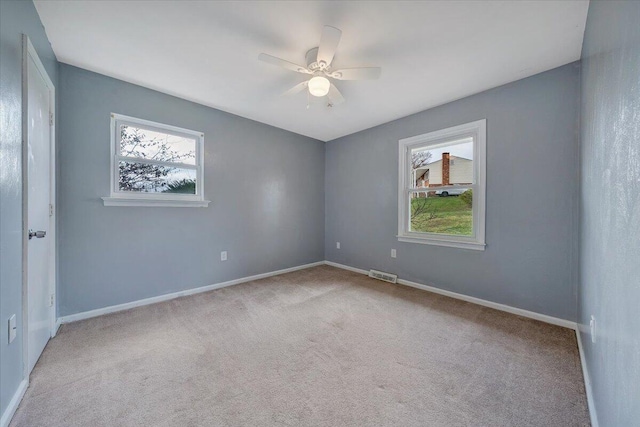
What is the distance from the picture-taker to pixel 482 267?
276cm

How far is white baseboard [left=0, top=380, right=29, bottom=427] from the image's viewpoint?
1.20 meters

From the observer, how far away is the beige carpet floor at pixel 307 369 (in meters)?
1.31

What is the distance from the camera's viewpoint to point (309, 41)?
1941 millimetres

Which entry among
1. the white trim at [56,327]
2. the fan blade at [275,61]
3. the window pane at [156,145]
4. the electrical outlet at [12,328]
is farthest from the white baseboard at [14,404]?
the fan blade at [275,61]

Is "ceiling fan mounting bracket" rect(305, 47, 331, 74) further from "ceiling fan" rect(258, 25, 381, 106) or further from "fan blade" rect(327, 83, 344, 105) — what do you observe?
"fan blade" rect(327, 83, 344, 105)

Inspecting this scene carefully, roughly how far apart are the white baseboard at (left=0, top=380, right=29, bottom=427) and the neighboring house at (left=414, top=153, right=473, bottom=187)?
13.1 feet

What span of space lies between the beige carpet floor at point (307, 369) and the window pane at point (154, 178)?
1341mm

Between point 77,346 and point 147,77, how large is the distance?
2.53 m

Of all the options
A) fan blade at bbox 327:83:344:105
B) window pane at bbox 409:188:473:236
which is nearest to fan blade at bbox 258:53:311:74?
fan blade at bbox 327:83:344:105

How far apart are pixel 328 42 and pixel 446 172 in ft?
7.41

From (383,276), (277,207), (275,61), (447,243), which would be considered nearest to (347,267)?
(383,276)

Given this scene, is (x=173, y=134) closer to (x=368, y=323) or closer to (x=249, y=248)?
(x=249, y=248)

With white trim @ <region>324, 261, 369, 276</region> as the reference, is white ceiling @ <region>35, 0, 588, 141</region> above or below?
above

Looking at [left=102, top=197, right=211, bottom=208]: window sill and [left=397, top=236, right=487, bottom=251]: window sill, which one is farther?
[left=397, top=236, right=487, bottom=251]: window sill
